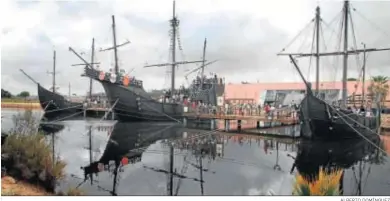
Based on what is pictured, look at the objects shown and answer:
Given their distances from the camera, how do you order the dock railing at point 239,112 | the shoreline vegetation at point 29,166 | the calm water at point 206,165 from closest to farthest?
1. the shoreline vegetation at point 29,166
2. the calm water at point 206,165
3. the dock railing at point 239,112

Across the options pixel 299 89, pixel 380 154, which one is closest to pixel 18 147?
pixel 380 154

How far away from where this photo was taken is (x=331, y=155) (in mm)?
8484

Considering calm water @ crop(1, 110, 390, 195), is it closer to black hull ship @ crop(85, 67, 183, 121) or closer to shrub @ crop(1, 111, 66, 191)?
shrub @ crop(1, 111, 66, 191)

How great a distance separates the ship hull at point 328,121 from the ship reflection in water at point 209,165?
13.7 inches

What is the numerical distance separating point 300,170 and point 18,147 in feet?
13.8

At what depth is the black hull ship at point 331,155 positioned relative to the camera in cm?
692

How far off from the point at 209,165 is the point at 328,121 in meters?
4.71

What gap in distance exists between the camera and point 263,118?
13.7m

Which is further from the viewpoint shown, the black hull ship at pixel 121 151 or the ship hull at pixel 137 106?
the ship hull at pixel 137 106

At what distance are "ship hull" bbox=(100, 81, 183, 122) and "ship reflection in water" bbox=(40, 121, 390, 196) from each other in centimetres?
470

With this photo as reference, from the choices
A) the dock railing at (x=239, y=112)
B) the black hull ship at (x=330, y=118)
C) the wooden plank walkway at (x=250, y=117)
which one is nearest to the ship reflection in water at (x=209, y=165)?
the black hull ship at (x=330, y=118)

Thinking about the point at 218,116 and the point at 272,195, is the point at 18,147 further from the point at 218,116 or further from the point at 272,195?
the point at 218,116

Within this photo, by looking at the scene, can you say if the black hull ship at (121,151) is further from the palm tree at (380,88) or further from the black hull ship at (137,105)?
the palm tree at (380,88)

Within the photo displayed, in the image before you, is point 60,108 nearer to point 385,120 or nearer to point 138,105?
point 138,105
